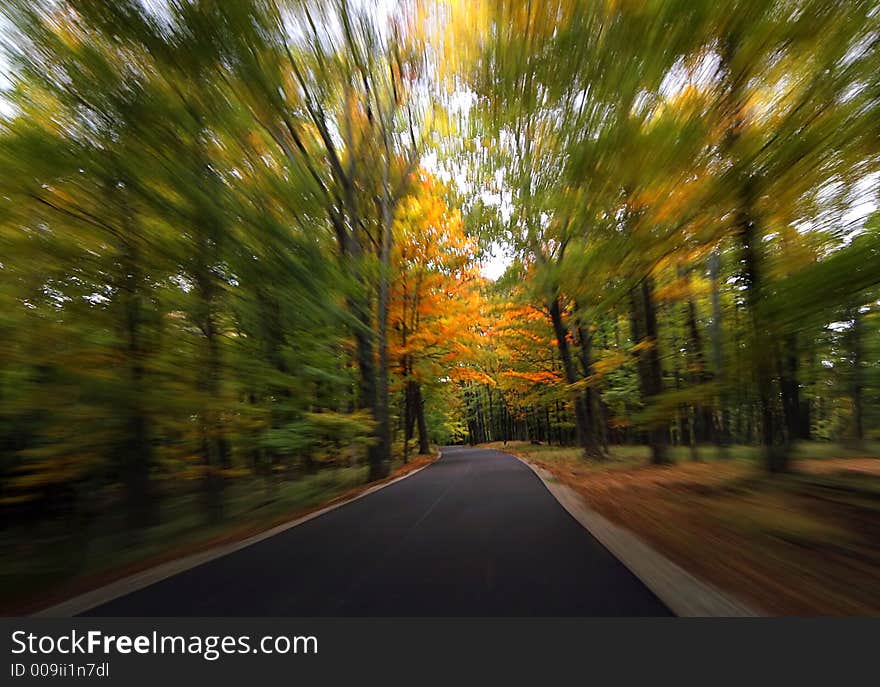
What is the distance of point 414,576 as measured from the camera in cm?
272

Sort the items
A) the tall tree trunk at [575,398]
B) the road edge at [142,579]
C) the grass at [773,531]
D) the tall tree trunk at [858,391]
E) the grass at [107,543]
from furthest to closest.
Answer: the tall tree trunk at [575,398] < the tall tree trunk at [858,391] < the grass at [107,543] < the road edge at [142,579] < the grass at [773,531]

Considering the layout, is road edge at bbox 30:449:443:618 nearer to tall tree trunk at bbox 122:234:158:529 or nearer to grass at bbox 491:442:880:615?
tall tree trunk at bbox 122:234:158:529

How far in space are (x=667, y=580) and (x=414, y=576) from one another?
1.85 m

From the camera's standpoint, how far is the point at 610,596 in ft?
7.45

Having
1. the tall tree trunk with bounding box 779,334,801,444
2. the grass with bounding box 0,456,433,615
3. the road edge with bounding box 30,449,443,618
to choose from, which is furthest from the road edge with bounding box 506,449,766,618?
the grass with bounding box 0,456,433,615

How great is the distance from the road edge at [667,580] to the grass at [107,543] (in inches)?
165

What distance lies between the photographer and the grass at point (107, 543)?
2799mm

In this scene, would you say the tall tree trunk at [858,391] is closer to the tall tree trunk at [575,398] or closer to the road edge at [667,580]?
the road edge at [667,580]

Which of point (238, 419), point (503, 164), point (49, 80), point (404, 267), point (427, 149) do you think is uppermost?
point (427, 149)

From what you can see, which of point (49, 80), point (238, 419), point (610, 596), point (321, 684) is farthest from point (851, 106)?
point (238, 419)

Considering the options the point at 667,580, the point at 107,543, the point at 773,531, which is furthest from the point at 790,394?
the point at 107,543

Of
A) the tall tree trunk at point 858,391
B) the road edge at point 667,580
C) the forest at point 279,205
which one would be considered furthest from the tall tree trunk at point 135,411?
the tall tree trunk at point 858,391

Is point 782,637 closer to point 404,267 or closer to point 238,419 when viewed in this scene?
point 238,419

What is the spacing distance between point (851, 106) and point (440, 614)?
4.47m
